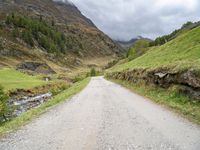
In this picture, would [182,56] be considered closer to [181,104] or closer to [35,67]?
[181,104]

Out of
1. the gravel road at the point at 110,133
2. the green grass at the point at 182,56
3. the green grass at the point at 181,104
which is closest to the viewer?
the gravel road at the point at 110,133

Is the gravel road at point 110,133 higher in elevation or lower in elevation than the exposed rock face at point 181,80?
lower

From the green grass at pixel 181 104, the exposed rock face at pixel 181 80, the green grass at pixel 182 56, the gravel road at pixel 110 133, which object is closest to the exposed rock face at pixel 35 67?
the green grass at pixel 182 56

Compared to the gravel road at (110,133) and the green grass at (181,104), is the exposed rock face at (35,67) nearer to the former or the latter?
the green grass at (181,104)

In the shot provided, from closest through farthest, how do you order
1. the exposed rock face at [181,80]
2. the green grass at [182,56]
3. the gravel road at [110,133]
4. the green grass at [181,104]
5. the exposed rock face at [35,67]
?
1. the gravel road at [110,133]
2. the green grass at [181,104]
3. the exposed rock face at [181,80]
4. the green grass at [182,56]
5. the exposed rock face at [35,67]

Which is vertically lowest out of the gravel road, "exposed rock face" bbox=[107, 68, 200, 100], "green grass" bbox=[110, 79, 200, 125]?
the gravel road

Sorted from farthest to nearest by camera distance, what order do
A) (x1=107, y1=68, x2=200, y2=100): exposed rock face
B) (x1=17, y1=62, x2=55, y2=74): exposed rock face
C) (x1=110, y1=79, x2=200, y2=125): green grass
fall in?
(x1=17, y1=62, x2=55, y2=74): exposed rock face < (x1=107, y1=68, x2=200, y2=100): exposed rock face < (x1=110, y1=79, x2=200, y2=125): green grass

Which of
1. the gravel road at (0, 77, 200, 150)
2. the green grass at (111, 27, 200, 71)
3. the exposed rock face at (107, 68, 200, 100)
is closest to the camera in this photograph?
the gravel road at (0, 77, 200, 150)

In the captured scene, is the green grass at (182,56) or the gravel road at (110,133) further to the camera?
the green grass at (182,56)

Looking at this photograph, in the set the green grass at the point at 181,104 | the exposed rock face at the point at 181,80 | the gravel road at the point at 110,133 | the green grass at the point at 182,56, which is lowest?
the gravel road at the point at 110,133

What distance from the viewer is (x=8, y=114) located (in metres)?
34.5

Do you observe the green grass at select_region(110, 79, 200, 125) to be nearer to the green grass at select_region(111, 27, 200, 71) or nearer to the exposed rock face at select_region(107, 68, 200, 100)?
the exposed rock face at select_region(107, 68, 200, 100)

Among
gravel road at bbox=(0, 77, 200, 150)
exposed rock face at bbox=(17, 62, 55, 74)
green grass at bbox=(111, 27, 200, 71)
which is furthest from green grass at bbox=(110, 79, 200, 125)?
exposed rock face at bbox=(17, 62, 55, 74)

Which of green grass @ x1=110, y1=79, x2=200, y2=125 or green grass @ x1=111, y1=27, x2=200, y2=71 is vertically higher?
green grass @ x1=111, y1=27, x2=200, y2=71
